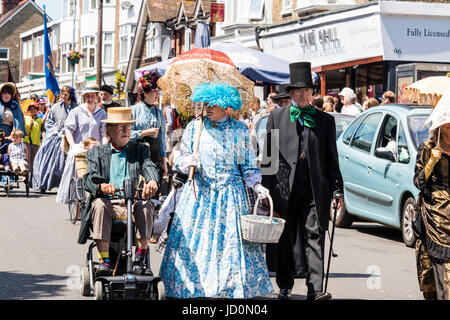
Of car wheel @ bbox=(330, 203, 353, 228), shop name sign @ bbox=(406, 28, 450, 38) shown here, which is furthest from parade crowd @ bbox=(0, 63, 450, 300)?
shop name sign @ bbox=(406, 28, 450, 38)

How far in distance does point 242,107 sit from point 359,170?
5947mm

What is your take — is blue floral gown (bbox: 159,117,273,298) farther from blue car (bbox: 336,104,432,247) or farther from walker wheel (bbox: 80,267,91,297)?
blue car (bbox: 336,104,432,247)

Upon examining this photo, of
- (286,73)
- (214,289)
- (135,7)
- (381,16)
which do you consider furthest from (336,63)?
(135,7)

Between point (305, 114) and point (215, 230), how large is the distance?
144 centimetres

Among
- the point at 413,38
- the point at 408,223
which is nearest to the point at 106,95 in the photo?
the point at 408,223

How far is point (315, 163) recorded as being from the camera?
8.27m

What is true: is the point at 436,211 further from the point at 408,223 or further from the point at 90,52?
the point at 90,52

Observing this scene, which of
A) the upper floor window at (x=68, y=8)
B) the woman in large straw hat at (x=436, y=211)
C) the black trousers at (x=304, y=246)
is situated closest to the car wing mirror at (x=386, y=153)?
the black trousers at (x=304, y=246)

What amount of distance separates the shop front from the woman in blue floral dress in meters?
16.5

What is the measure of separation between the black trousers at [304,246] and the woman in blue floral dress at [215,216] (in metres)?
0.60

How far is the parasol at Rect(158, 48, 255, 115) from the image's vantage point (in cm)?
837

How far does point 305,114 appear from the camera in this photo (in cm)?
835
